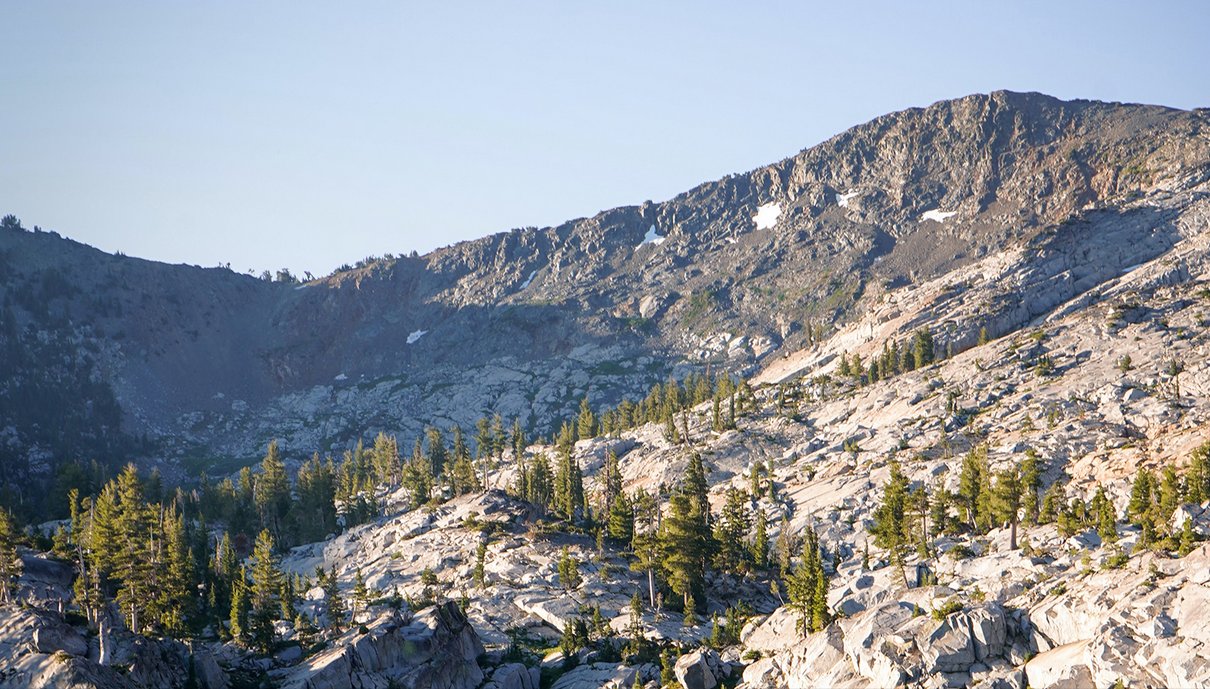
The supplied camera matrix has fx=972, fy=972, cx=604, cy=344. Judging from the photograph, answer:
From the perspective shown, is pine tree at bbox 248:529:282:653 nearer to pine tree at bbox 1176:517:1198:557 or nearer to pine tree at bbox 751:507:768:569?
pine tree at bbox 751:507:768:569

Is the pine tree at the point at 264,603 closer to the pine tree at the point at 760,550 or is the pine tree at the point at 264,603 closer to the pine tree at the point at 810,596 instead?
the pine tree at the point at 810,596

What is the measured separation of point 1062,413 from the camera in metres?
149

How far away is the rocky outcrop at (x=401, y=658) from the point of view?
86250mm

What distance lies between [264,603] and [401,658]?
2636 centimetres

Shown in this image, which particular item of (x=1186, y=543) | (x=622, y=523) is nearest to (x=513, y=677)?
(x=622, y=523)

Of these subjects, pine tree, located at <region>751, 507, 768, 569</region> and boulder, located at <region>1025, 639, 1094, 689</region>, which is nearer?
boulder, located at <region>1025, 639, 1094, 689</region>

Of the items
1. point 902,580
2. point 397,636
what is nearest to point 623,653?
point 397,636

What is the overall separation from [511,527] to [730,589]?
34306 mm

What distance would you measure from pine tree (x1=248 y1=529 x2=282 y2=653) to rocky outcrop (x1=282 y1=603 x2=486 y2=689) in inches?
274

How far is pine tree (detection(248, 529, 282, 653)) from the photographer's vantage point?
95812 mm

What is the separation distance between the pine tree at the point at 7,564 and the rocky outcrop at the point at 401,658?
3008cm

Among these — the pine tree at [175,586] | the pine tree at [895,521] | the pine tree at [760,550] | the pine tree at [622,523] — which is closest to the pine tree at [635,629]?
the pine tree at [622,523]

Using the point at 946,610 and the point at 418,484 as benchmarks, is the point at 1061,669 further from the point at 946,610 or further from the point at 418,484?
the point at 418,484

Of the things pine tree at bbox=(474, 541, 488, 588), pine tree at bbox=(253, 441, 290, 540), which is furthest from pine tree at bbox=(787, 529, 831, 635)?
pine tree at bbox=(253, 441, 290, 540)
